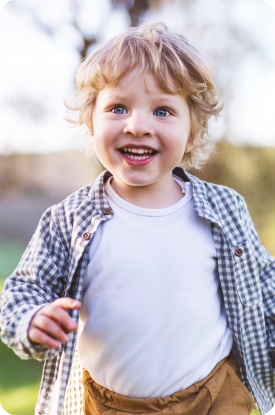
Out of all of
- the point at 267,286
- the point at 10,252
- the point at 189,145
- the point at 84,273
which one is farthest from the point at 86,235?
the point at 10,252

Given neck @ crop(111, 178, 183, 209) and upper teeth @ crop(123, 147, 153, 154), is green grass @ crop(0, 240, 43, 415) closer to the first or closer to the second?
neck @ crop(111, 178, 183, 209)

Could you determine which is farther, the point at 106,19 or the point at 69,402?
the point at 106,19

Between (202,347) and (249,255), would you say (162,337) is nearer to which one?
(202,347)

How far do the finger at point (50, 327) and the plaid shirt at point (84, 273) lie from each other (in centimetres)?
11

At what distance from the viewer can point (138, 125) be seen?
1539mm

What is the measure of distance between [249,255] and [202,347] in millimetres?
274

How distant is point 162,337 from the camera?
1.57 m

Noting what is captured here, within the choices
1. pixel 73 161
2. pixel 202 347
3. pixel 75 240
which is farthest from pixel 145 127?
pixel 73 161

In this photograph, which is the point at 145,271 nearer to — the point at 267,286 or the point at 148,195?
the point at 148,195

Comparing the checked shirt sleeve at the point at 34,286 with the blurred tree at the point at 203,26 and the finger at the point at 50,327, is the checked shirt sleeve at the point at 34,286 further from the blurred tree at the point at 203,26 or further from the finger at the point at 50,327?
the blurred tree at the point at 203,26

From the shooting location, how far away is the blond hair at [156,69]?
5.22 feet

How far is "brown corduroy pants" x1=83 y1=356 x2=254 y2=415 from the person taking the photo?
61.5 inches

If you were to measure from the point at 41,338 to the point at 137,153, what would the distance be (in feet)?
1.70

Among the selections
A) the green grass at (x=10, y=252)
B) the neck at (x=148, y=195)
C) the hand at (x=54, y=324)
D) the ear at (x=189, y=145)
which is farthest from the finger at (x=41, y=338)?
the green grass at (x=10, y=252)
